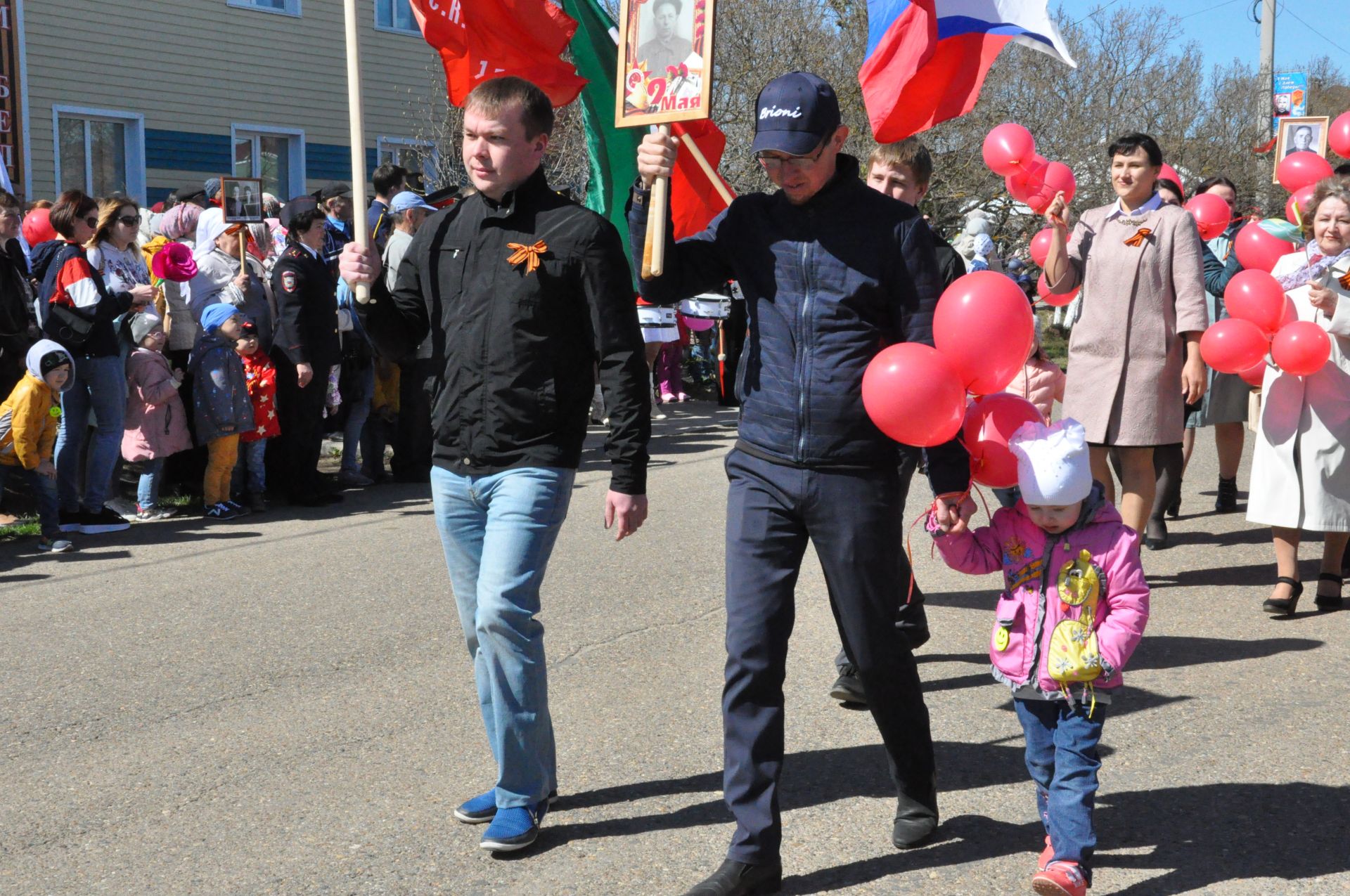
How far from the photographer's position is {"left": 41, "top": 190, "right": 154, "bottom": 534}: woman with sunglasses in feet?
29.4

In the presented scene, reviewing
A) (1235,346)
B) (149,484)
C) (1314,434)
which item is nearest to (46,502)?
(149,484)

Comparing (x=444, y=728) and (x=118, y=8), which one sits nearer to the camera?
(x=444, y=728)

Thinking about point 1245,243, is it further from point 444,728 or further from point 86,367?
point 86,367

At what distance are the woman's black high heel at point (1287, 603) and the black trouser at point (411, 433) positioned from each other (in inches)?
263

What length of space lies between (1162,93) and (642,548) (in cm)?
2345

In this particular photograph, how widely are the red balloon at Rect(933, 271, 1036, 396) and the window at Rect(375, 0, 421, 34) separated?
20.3 m

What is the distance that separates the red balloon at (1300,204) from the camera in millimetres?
6980

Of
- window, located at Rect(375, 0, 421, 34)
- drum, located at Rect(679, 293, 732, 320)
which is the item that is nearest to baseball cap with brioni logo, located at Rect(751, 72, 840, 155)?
drum, located at Rect(679, 293, 732, 320)

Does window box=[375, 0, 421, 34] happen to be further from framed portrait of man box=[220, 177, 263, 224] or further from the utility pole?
the utility pole

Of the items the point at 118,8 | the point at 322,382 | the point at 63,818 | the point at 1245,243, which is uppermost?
the point at 118,8

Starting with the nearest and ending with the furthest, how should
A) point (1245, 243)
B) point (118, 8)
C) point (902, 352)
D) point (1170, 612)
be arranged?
1. point (902, 352)
2. point (1170, 612)
3. point (1245, 243)
4. point (118, 8)

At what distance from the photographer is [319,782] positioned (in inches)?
186

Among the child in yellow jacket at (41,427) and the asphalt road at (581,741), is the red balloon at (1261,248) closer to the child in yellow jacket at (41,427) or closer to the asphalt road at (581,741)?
the asphalt road at (581,741)

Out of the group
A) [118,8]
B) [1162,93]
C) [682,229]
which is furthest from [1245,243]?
[1162,93]
